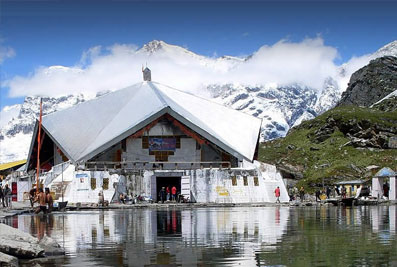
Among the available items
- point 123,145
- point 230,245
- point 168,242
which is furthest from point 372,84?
point 230,245

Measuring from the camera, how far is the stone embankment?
41.3 ft

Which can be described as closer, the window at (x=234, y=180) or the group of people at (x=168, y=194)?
the group of people at (x=168, y=194)

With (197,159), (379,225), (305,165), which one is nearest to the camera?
(379,225)

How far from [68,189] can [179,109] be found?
12447mm

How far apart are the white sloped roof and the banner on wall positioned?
86.2 inches

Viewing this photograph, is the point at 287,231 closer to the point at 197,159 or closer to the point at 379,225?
the point at 379,225

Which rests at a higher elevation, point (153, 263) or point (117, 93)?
point (117, 93)

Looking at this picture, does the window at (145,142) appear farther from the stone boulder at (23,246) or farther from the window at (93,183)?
the stone boulder at (23,246)

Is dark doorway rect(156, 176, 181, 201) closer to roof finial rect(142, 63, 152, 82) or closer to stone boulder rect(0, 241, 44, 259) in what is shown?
roof finial rect(142, 63, 152, 82)

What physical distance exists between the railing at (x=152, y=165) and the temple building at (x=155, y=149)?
8cm

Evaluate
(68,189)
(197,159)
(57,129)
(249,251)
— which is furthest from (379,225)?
(57,129)

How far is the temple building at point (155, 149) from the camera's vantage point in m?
45.7

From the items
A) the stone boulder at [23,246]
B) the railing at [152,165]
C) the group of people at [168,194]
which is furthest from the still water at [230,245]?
the railing at [152,165]

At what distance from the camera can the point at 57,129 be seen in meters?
54.0
